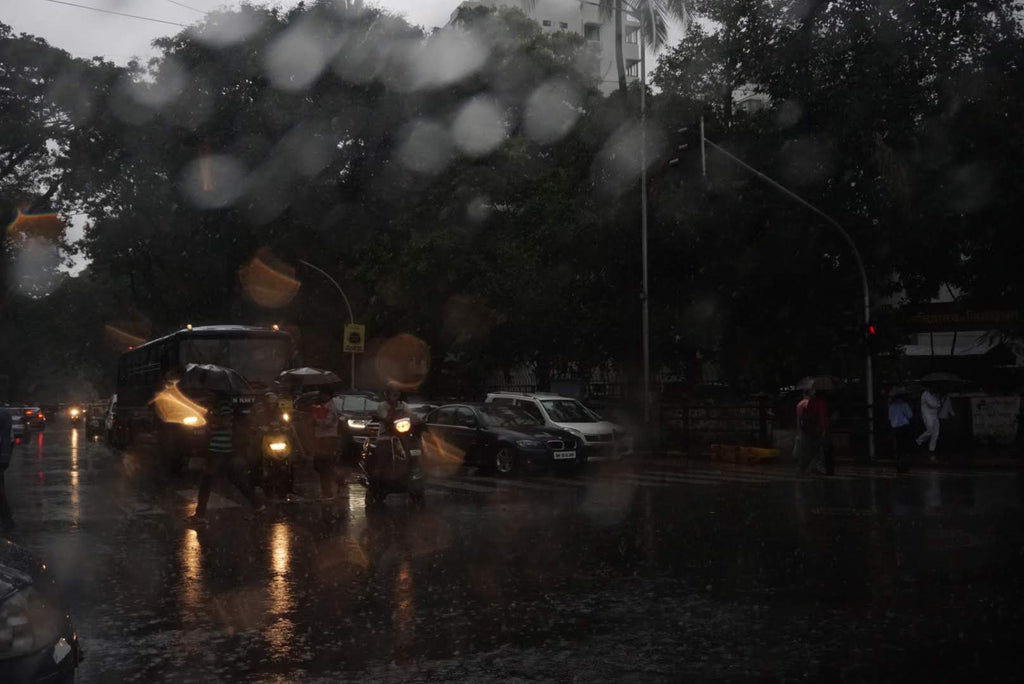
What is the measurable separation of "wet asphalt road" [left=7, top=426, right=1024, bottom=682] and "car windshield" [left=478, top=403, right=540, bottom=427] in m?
5.82

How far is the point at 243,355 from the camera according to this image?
25.2m

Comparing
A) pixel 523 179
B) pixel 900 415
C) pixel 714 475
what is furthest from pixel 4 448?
pixel 523 179

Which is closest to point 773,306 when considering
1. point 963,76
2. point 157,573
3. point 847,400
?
point 847,400

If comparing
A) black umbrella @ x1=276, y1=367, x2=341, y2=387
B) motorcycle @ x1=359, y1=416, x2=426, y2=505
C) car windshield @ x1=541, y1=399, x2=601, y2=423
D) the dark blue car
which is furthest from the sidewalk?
motorcycle @ x1=359, y1=416, x2=426, y2=505

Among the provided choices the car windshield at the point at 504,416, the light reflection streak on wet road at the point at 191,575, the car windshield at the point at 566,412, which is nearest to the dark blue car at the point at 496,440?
the car windshield at the point at 504,416

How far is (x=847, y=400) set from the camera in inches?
1215

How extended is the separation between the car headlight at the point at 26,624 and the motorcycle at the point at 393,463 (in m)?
11.0

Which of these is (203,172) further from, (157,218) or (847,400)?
(847,400)

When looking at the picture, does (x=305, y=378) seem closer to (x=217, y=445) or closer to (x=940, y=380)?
(x=217, y=445)

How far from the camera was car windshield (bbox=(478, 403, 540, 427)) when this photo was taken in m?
22.7

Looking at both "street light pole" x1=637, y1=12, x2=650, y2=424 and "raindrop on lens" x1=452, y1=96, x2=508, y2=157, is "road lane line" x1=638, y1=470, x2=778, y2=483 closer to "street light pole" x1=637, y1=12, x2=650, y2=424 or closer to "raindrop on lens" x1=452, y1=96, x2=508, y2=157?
"street light pole" x1=637, y1=12, x2=650, y2=424

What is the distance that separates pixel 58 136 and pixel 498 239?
62.4 feet

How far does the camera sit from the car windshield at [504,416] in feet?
74.4

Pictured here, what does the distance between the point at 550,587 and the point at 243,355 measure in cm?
1751
